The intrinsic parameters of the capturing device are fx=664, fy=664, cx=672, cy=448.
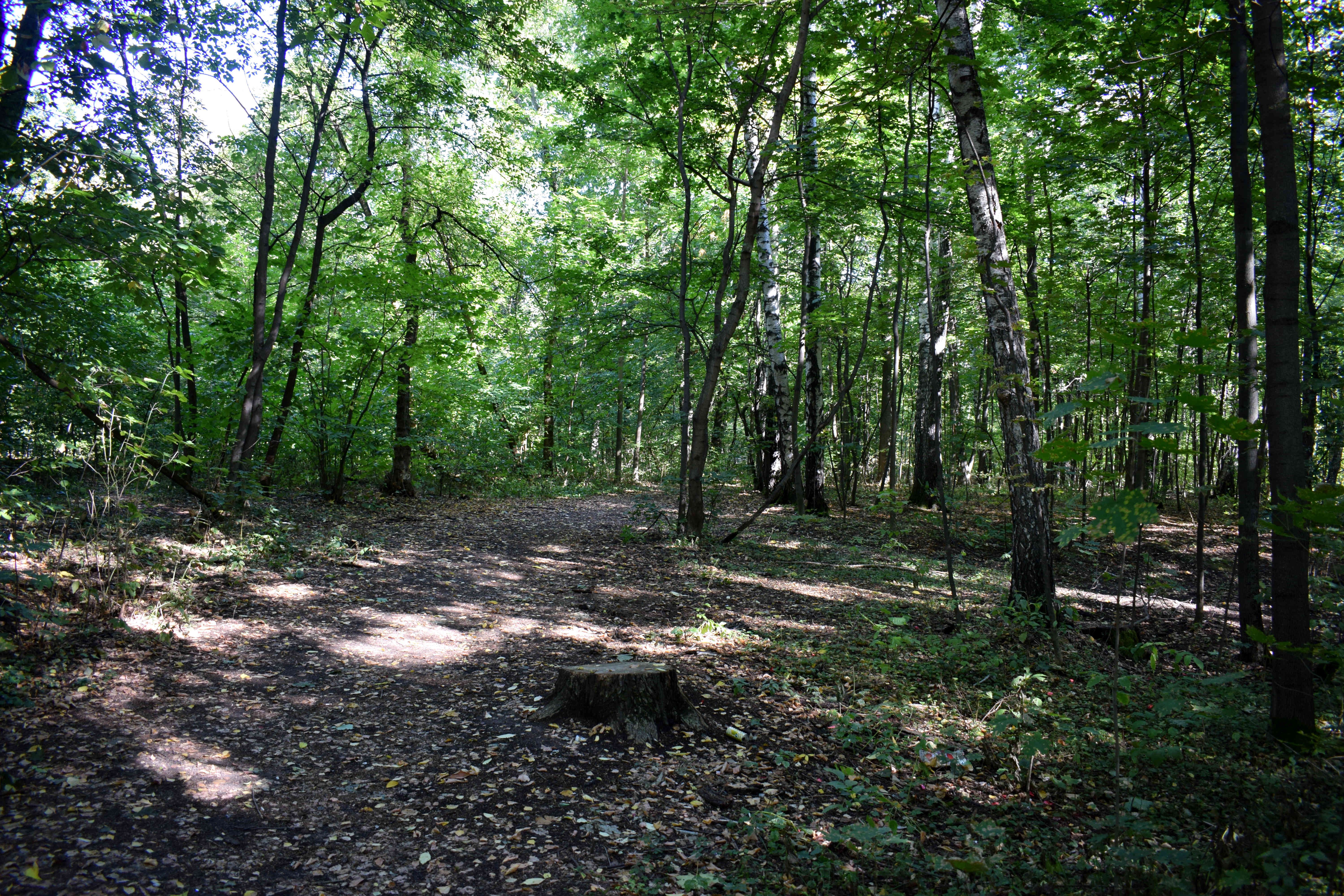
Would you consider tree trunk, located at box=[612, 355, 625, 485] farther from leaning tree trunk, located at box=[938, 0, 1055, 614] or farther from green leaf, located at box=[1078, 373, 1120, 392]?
green leaf, located at box=[1078, 373, 1120, 392]

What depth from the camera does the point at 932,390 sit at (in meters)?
11.8

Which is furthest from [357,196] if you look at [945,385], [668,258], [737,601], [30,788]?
[945,385]

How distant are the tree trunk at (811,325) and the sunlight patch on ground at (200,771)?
8516 mm

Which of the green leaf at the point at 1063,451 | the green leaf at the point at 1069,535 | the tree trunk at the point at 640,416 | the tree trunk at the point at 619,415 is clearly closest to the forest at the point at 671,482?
the green leaf at the point at 1063,451

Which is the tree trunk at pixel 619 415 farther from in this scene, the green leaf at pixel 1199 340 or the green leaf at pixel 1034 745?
the green leaf at pixel 1199 340

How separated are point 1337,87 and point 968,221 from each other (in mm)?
3945

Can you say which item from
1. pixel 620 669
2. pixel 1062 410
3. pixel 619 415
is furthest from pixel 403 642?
pixel 619 415

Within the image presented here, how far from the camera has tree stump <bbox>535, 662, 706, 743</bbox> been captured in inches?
166

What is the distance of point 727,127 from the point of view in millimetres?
12602

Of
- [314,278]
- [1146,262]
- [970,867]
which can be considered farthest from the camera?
[314,278]

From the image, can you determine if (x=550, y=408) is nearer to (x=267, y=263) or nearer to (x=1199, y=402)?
(x=267, y=263)

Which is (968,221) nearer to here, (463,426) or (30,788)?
(30,788)

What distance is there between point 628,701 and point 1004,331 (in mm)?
4627

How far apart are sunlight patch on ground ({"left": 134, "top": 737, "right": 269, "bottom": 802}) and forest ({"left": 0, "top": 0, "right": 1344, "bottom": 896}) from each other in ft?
0.08
